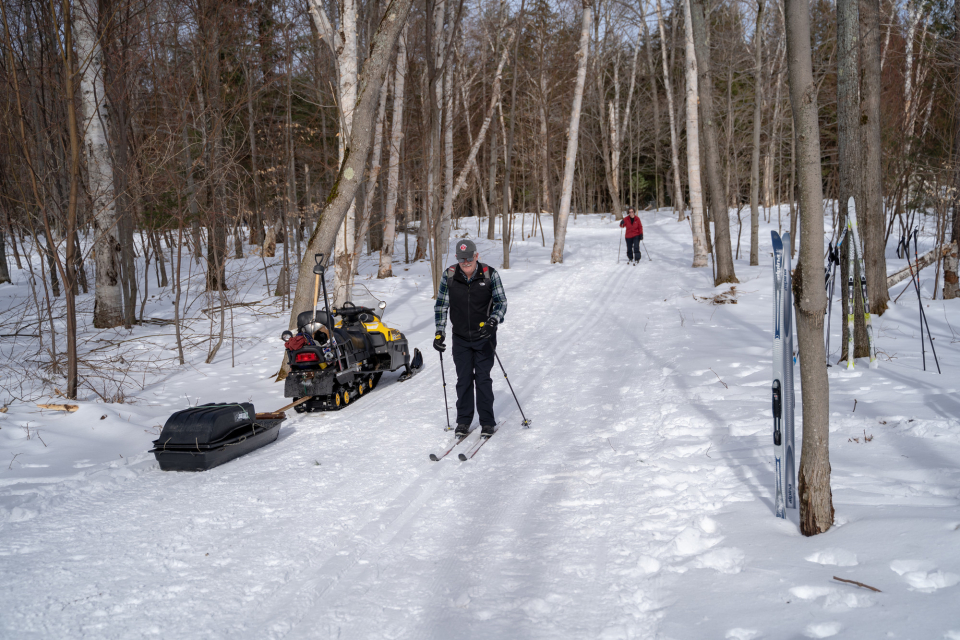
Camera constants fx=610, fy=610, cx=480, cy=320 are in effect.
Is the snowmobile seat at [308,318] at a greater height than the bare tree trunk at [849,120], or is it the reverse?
the bare tree trunk at [849,120]

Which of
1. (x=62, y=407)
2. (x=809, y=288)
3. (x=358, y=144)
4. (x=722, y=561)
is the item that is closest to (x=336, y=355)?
(x=62, y=407)

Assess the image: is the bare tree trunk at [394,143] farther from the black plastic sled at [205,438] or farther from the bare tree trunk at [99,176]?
the black plastic sled at [205,438]

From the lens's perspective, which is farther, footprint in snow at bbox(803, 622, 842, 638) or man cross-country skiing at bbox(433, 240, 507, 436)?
man cross-country skiing at bbox(433, 240, 507, 436)

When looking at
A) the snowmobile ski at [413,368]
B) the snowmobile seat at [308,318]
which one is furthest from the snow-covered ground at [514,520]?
the snowmobile seat at [308,318]

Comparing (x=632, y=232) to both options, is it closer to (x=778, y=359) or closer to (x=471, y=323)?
(x=471, y=323)

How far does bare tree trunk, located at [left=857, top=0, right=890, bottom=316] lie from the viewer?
28.6 feet

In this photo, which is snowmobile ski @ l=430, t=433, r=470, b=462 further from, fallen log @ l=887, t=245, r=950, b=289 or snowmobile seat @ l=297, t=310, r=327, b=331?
fallen log @ l=887, t=245, r=950, b=289

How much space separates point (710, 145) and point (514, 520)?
40.4 ft

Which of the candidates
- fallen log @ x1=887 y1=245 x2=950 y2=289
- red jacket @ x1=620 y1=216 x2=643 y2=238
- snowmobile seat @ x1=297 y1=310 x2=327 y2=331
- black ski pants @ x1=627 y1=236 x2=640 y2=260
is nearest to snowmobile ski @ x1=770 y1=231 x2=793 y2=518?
snowmobile seat @ x1=297 y1=310 x2=327 y2=331

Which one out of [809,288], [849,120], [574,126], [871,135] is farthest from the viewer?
[574,126]

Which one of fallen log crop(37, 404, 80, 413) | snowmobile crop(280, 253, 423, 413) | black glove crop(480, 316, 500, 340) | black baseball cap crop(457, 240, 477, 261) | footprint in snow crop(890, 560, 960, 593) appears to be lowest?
footprint in snow crop(890, 560, 960, 593)

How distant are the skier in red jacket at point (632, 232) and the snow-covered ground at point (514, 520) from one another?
12.4m

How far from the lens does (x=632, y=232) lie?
20.6 meters

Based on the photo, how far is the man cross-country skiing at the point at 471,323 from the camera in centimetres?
643
